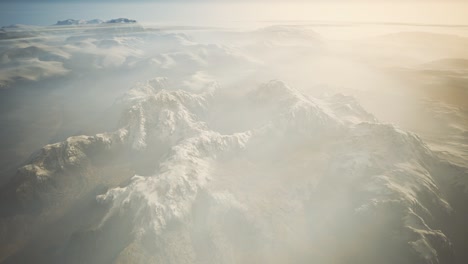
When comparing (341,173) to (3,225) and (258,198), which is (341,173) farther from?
(3,225)

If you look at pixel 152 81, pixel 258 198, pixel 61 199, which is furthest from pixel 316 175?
pixel 152 81

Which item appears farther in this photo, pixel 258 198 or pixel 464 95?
pixel 464 95

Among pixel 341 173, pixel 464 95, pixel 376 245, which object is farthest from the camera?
pixel 464 95

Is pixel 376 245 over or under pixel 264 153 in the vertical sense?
under

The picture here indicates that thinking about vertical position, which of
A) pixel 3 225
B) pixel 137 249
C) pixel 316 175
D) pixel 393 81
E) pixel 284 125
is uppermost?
pixel 393 81

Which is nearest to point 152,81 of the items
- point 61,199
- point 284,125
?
point 61,199

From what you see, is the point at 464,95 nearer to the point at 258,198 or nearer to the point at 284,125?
the point at 284,125

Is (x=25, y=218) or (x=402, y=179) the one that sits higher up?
(x=402, y=179)

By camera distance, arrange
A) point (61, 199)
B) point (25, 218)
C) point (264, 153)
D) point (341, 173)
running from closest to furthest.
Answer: point (341, 173)
point (25, 218)
point (61, 199)
point (264, 153)

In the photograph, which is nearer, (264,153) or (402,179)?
(402,179)
